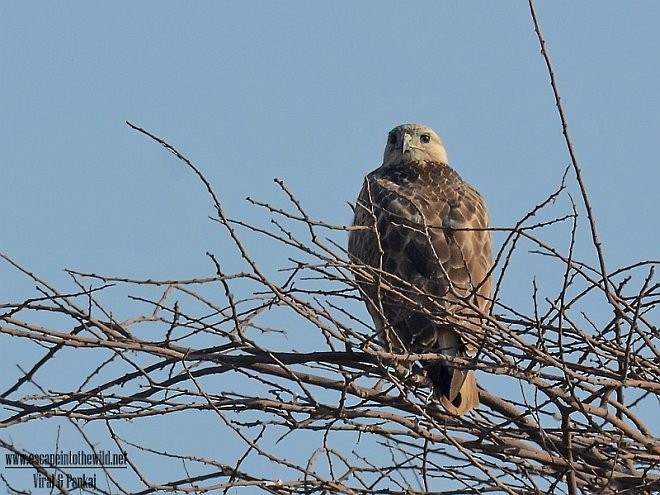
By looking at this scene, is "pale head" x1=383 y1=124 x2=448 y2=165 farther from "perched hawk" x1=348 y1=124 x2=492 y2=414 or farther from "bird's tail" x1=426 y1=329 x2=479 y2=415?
"bird's tail" x1=426 y1=329 x2=479 y2=415

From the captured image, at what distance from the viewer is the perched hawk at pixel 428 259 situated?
449 centimetres

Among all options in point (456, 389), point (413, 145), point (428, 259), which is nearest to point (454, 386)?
point (456, 389)

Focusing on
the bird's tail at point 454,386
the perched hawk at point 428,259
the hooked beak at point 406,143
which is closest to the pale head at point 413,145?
the hooked beak at point 406,143

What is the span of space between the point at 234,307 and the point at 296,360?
1.69ft

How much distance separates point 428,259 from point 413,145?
2.17 meters

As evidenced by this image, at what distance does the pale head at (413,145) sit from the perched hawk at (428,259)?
0.23 metres

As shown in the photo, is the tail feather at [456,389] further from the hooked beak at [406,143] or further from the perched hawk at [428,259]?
the hooked beak at [406,143]

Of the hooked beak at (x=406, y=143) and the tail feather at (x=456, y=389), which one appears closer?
the tail feather at (x=456, y=389)

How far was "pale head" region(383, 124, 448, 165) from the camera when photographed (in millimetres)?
7531

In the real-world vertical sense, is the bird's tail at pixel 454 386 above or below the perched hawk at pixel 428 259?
below

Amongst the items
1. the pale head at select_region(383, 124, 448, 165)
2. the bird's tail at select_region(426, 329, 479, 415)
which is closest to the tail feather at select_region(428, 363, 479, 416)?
the bird's tail at select_region(426, 329, 479, 415)

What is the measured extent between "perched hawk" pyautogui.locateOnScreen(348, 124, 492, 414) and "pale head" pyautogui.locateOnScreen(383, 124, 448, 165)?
0.76 feet

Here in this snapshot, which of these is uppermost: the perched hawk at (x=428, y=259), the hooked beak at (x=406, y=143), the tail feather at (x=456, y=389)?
the hooked beak at (x=406, y=143)

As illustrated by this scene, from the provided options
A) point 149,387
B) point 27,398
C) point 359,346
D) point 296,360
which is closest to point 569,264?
point 359,346
